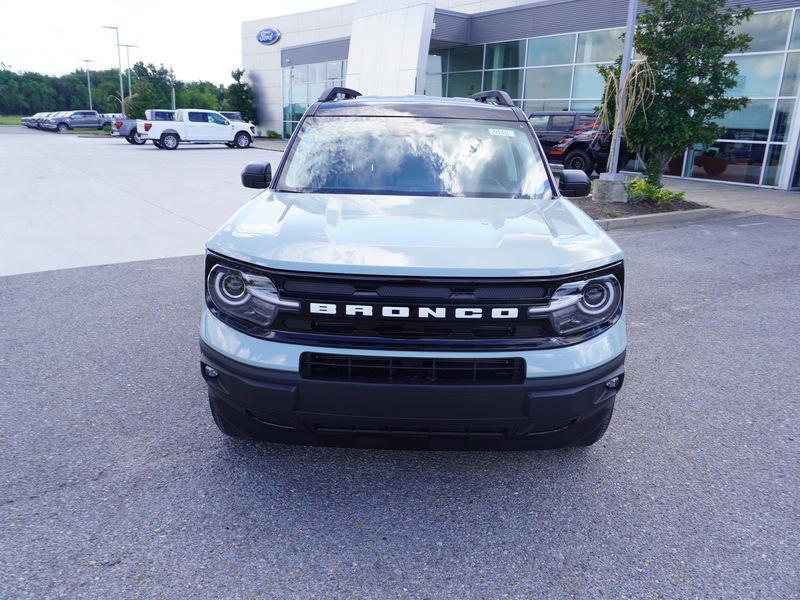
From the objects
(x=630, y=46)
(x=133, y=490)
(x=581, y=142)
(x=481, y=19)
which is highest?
(x=481, y=19)

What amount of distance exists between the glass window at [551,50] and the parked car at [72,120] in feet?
139

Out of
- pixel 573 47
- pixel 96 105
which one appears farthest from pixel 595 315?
pixel 96 105

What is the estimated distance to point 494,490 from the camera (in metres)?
2.78

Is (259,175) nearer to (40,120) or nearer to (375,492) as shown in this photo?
(375,492)

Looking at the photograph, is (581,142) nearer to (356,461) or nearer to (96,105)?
(356,461)

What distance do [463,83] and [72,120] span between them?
128 feet

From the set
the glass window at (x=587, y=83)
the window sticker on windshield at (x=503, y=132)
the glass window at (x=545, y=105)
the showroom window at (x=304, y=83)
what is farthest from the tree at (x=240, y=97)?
the window sticker on windshield at (x=503, y=132)

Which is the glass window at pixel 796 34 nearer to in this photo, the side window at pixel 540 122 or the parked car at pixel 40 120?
the side window at pixel 540 122

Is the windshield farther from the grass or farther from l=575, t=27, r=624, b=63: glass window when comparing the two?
the grass

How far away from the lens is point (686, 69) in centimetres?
1104

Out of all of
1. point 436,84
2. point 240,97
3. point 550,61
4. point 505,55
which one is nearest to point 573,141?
point 550,61

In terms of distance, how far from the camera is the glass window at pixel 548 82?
71.4ft

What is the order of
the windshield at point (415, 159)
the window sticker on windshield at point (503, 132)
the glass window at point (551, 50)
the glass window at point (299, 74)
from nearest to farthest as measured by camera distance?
the windshield at point (415, 159), the window sticker on windshield at point (503, 132), the glass window at point (551, 50), the glass window at point (299, 74)

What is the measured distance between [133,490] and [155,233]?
264 inches
